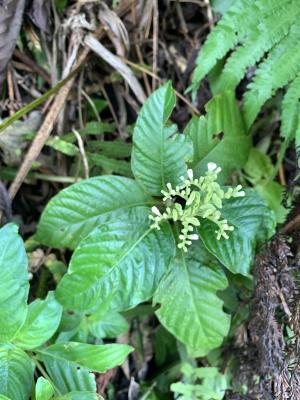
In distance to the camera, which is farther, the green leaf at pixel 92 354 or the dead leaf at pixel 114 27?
the dead leaf at pixel 114 27

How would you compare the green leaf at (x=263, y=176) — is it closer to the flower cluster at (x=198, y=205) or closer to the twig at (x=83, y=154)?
the flower cluster at (x=198, y=205)

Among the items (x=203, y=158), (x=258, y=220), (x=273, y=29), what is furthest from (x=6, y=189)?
(x=273, y=29)

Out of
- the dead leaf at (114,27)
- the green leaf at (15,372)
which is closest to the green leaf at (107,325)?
the green leaf at (15,372)

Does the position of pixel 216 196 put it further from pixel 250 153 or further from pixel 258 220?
pixel 250 153

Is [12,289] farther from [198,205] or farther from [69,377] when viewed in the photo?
[198,205]

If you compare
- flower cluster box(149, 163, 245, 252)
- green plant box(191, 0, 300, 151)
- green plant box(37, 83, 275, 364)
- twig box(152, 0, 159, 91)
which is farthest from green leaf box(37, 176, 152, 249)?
twig box(152, 0, 159, 91)

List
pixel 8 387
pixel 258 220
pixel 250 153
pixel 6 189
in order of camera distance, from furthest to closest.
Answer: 1. pixel 250 153
2. pixel 6 189
3. pixel 258 220
4. pixel 8 387
